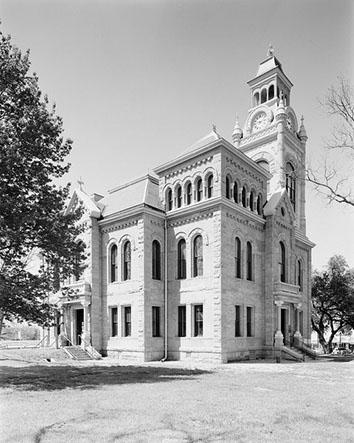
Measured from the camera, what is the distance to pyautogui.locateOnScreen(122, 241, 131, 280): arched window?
27891mm

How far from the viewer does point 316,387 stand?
14.5m

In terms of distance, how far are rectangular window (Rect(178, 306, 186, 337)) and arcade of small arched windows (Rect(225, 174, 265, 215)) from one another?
26.9 ft

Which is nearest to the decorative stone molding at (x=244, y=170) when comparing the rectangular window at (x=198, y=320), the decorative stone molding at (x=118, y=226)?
the decorative stone molding at (x=118, y=226)

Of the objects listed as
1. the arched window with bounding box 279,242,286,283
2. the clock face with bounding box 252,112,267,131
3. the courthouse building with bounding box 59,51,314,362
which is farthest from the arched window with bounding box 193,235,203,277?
the clock face with bounding box 252,112,267,131

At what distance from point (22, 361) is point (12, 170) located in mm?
14821

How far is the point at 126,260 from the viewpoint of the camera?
1105 inches

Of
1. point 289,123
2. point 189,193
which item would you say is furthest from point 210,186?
point 289,123

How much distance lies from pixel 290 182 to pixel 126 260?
17.7 meters

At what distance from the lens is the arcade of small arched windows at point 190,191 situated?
26.1 meters

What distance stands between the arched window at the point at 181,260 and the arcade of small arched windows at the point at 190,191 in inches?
110

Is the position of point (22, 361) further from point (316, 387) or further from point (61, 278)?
point (316, 387)

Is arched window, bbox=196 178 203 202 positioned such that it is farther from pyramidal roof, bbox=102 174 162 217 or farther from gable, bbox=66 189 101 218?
gable, bbox=66 189 101 218

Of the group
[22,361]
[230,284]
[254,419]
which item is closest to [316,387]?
[254,419]

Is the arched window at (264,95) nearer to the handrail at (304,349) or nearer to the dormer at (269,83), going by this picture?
the dormer at (269,83)
